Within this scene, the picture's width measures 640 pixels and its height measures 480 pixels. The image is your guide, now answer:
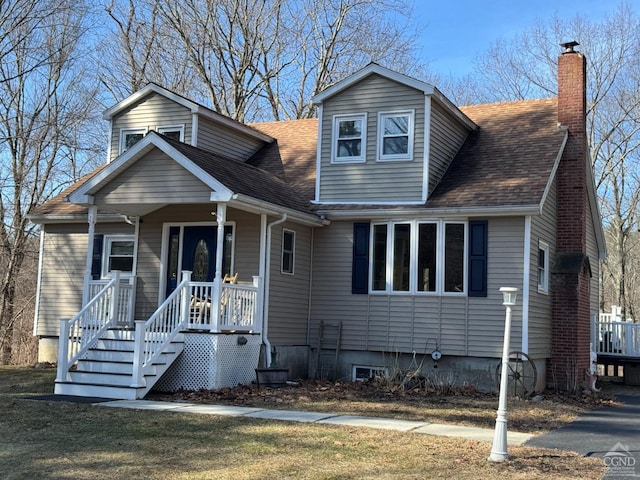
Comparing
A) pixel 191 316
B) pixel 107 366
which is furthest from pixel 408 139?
pixel 107 366

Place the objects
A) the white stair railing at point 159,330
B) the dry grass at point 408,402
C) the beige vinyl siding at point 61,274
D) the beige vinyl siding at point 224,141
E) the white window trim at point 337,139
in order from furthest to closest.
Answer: the beige vinyl siding at point 61,274 → the beige vinyl siding at point 224,141 → the white window trim at point 337,139 → the white stair railing at point 159,330 → the dry grass at point 408,402

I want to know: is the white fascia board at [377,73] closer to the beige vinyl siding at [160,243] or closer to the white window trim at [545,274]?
the beige vinyl siding at [160,243]

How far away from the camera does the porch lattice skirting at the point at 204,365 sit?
12555 mm

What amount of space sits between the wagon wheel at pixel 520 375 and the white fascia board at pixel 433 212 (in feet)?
8.69

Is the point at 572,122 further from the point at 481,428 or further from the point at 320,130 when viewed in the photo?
the point at 481,428

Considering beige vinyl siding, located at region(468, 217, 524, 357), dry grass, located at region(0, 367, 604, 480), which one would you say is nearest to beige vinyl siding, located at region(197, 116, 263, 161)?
beige vinyl siding, located at region(468, 217, 524, 357)

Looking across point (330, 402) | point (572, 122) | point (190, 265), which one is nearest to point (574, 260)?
point (572, 122)

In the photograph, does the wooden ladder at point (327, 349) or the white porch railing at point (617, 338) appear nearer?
the wooden ladder at point (327, 349)

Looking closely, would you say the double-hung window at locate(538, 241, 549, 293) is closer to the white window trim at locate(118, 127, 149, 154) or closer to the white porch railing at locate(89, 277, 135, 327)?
the white porch railing at locate(89, 277, 135, 327)

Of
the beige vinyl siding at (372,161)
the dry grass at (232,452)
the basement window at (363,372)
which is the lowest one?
the dry grass at (232,452)

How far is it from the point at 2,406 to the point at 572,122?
1267 centimetres

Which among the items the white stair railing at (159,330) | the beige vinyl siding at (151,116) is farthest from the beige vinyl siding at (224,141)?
the white stair railing at (159,330)

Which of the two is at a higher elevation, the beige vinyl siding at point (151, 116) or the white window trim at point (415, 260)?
the beige vinyl siding at point (151, 116)

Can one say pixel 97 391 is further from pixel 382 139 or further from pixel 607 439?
pixel 607 439
